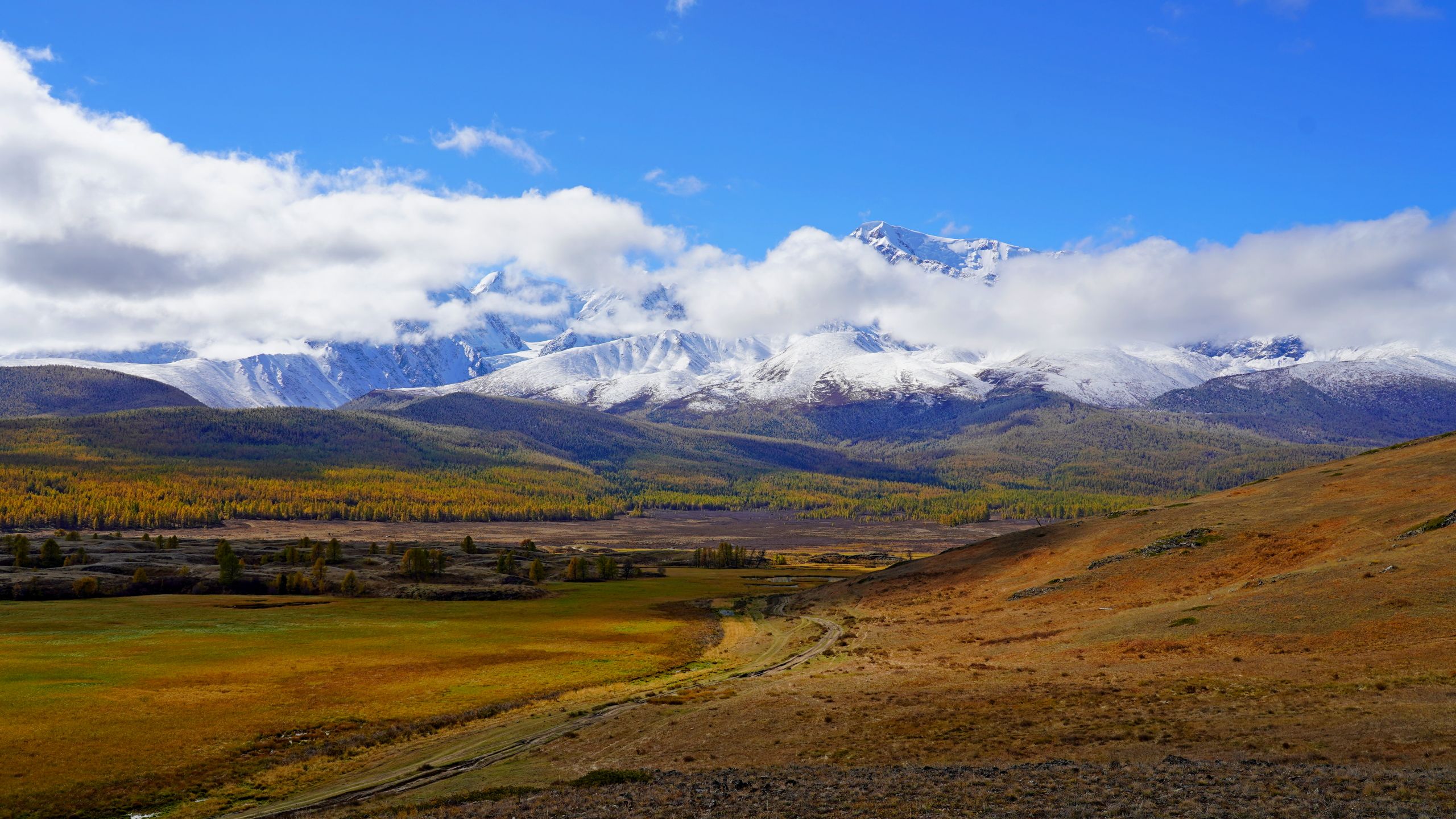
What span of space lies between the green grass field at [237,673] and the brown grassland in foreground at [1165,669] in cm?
1640

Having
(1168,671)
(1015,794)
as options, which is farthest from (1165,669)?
(1015,794)

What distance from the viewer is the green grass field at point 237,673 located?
4293 centimetres

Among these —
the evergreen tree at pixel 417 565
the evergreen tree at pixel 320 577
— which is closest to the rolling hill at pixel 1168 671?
the evergreen tree at pixel 417 565

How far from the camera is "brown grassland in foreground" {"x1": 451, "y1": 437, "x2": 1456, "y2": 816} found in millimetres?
36500

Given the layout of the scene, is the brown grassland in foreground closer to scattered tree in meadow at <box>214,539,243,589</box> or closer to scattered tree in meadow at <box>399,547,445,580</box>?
scattered tree in meadow at <box>399,547,445,580</box>

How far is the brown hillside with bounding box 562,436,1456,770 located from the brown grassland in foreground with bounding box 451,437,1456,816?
183 millimetres

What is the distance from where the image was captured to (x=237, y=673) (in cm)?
6675

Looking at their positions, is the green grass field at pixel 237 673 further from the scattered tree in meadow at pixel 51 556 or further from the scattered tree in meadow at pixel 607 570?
the scattered tree in meadow at pixel 607 570

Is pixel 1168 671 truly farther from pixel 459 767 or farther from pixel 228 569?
pixel 228 569

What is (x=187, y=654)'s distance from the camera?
75.0 metres

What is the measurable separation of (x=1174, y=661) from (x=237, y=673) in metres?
67.2

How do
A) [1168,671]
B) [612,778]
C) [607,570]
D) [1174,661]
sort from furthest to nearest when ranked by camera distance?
1. [607,570]
2. [1174,661]
3. [1168,671]
4. [612,778]

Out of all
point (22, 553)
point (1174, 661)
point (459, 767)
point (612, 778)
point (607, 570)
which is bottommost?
point (607, 570)

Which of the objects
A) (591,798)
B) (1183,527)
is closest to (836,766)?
(591,798)
